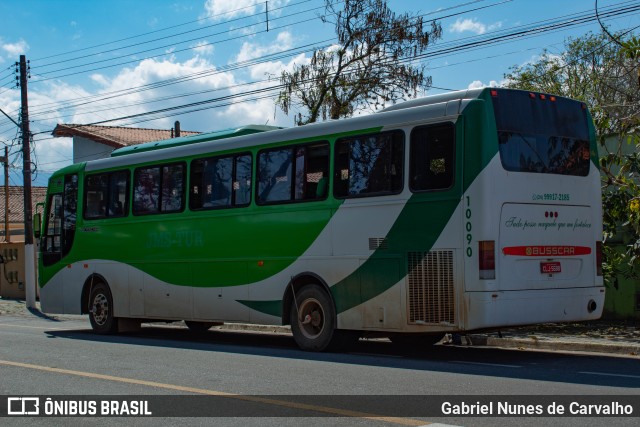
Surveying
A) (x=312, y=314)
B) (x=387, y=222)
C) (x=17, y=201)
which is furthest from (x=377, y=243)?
(x=17, y=201)

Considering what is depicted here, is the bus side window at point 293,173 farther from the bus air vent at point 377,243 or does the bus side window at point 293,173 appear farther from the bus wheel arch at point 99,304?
the bus wheel arch at point 99,304

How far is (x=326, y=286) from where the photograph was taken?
43.3ft

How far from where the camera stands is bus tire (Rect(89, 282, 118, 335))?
17688mm

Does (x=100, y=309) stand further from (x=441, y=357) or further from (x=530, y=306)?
(x=530, y=306)

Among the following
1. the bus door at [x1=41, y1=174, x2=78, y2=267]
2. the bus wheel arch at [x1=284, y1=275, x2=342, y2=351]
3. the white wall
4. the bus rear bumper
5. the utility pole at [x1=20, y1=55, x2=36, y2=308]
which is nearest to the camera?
the bus rear bumper

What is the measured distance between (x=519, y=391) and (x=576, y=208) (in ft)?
13.4

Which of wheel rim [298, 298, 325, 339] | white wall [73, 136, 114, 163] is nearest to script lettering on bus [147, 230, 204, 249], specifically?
wheel rim [298, 298, 325, 339]

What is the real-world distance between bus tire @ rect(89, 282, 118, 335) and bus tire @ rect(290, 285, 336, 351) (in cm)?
541

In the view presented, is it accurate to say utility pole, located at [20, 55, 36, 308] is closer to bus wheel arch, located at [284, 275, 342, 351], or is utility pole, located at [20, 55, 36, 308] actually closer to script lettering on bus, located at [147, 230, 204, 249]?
script lettering on bus, located at [147, 230, 204, 249]

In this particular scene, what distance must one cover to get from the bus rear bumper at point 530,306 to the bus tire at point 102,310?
8.85 m

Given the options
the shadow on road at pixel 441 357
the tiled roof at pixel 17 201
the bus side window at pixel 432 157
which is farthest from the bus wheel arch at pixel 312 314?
the tiled roof at pixel 17 201

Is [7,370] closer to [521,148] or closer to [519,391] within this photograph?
[519,391]

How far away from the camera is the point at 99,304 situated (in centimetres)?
1792

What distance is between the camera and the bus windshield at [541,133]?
11.6 meters
